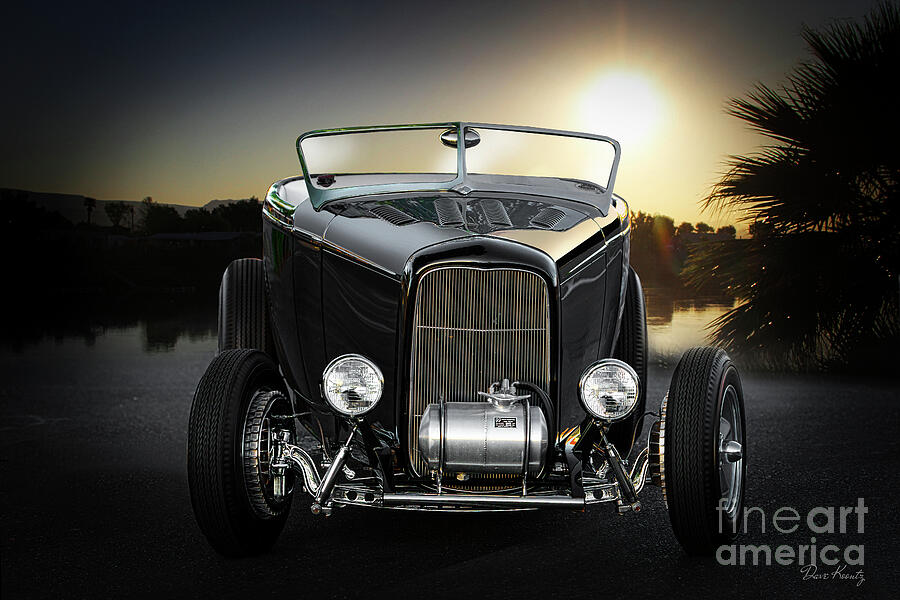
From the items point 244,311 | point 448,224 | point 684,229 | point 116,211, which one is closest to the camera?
point 448,224

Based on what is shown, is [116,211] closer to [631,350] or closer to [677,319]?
[677,319]

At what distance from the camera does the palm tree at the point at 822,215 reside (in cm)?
1034

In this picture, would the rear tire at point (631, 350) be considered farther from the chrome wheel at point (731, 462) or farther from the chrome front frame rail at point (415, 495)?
the chrome front frame rail at point (415, 495)

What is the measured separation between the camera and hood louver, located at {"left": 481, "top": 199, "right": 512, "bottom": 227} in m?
4.25

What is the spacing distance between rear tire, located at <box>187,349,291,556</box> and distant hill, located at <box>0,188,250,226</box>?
1037 centimetres

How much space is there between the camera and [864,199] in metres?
10.9

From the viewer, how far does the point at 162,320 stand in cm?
1451

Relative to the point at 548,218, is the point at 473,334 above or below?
below

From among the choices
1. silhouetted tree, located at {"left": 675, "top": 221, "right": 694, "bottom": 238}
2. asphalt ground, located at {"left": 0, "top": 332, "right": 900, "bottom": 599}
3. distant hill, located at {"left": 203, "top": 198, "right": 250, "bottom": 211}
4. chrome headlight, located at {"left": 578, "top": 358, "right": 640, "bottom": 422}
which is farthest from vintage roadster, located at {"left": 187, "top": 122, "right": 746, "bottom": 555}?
distant hill, located at {"left": 203, "top": 198, "right": 250, "bottom": 211}

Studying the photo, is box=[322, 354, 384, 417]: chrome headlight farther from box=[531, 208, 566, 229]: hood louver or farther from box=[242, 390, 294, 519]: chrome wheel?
box=[531, 208, 566, 229]: hood louver

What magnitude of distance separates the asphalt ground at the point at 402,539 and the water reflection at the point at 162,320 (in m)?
4.08

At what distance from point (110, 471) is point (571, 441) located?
3155 millimetres

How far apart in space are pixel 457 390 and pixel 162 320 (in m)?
11.5

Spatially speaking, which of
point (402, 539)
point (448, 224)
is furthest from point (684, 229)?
point (402, 539)
